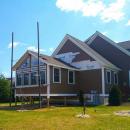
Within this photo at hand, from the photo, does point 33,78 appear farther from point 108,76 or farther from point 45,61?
point 108,76

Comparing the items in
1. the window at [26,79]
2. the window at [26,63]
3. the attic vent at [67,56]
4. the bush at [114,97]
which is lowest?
the bush at [114,97]

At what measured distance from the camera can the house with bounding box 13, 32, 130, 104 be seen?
103 ft

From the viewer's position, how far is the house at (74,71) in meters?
31.4

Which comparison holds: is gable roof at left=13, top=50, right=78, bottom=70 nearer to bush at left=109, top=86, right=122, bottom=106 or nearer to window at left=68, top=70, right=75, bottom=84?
window at left=68, top=70, right=75, bottom=84

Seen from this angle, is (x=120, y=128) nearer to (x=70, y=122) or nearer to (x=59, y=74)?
(x=70, y=122)

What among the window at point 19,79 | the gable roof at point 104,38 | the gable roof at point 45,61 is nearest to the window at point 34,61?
the gable roof at point 45,61

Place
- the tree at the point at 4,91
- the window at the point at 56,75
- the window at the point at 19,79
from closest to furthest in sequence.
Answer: the window at the point at 56,75 → the window at the point at 19,79 → the tree at the point at 4,91

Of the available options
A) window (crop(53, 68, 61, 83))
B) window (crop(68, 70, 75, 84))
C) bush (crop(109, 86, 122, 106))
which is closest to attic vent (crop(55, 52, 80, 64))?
window (crop(68, 70, 75, 84))

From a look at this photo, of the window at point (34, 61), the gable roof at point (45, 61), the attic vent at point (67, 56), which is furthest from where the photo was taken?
the attic vent at point (67, 56)

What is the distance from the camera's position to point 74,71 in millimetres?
35125

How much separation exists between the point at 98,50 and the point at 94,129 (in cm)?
2667

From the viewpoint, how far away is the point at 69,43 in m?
37.5

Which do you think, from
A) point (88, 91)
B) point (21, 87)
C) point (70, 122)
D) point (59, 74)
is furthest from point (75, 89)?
point (70, 122)

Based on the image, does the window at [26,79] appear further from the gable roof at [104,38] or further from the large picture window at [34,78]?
the gable roof at [104,38]
